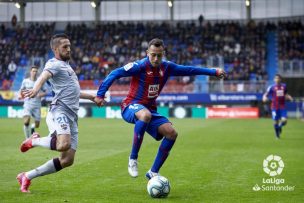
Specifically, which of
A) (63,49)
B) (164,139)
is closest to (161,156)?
(164,139)

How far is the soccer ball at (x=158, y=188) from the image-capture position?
973cm

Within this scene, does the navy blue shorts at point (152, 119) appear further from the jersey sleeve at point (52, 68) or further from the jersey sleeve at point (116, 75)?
the jersey sleeve at point (52, 68)

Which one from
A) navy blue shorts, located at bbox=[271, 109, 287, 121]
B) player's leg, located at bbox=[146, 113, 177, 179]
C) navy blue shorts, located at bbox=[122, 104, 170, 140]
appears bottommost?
navy blue shorts, located at bbox=[271, 109, 287, 121]

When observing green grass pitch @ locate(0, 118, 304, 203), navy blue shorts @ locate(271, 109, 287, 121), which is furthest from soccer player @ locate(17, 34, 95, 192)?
navy blue shorts @ locate(271, 109, 287, 121)

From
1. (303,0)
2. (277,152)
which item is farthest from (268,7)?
(277,152)

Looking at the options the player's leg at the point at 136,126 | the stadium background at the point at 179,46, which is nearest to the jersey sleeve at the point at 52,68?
the player's leg at the point at 136,126

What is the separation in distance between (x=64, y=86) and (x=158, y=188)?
2207 mm

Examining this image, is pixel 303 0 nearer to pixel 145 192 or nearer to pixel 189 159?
pixel 189 159

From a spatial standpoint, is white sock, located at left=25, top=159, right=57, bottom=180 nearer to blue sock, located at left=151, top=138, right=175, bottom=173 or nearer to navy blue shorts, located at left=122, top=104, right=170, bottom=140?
navy blue shorts, located at left=122, top=104, right=170, bottom=140

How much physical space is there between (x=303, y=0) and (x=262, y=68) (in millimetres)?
9479

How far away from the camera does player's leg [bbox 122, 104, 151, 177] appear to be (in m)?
10.5

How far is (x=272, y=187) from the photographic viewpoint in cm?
1080

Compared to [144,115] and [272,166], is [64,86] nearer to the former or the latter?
[144,115]

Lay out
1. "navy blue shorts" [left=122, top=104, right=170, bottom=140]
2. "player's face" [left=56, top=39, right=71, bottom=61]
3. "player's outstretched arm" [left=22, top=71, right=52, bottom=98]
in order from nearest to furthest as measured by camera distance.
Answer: "player's outstretched arm" [left=22, top=71, right=52, bottom=98] → "player's face" [left=56, top=39, right=71, bottom=61] → "navy blue shorts" [left=122, top=104, right=170, bottom=140]
